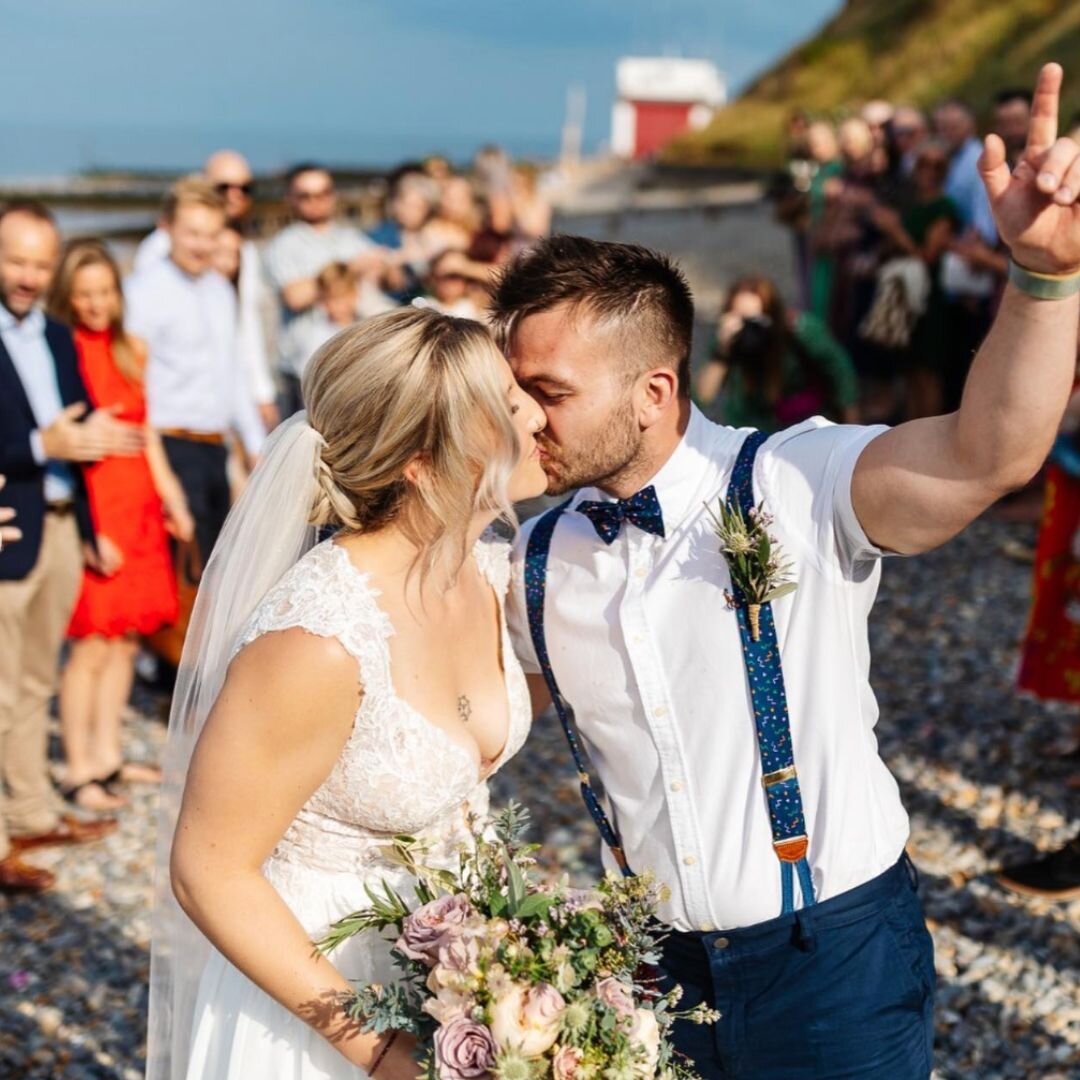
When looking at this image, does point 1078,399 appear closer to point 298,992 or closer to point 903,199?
point 298,992

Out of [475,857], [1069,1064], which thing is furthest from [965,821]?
[475,857]

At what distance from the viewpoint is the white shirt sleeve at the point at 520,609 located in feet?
8.71

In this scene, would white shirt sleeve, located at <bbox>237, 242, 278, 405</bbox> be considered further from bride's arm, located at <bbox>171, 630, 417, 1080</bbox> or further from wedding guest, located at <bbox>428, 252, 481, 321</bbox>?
bride's arm, located at <bbox>171, 630, 417, 1080</bbox>

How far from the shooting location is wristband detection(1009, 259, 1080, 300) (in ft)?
5.96

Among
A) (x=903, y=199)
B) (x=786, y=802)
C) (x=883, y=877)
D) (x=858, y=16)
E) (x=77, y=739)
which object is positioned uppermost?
(x=858, y=16)

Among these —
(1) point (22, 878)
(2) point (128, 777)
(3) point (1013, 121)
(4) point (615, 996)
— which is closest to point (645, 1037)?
(4) point (615, 996)

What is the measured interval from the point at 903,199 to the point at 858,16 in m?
36.7

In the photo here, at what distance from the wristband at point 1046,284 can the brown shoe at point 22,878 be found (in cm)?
447

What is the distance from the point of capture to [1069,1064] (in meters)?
3.89

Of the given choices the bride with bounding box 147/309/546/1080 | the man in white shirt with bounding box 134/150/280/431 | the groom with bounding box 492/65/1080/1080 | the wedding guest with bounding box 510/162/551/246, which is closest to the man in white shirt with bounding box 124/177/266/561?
the man in white shirt with bounding box 134/150/280/431

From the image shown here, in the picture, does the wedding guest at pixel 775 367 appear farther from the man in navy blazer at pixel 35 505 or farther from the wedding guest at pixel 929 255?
the man in navy blazer at pixel 35 505

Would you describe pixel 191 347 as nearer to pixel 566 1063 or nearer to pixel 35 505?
pixel 35 505

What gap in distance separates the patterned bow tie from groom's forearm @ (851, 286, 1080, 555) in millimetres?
404

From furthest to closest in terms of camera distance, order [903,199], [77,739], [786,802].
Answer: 1. [903,199]
2. [77,739]
3. [786,802]
